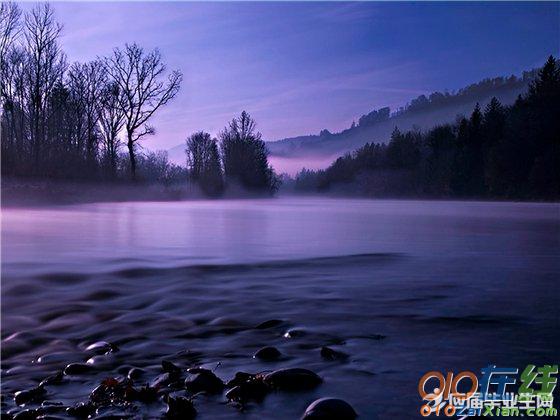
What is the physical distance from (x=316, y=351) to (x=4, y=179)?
1917 centimetres

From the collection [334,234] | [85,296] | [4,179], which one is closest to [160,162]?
[4,179]

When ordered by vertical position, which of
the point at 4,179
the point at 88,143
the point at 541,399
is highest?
the point at 88,143

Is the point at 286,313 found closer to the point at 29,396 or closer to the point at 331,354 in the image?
the point at 331,354

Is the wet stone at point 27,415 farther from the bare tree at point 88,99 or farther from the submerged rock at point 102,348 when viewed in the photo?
the bare tree at point 88,99

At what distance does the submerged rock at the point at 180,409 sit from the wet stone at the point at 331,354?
0.71 m

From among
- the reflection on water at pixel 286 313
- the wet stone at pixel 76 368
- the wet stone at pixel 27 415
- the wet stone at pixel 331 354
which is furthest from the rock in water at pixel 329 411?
the wet stone at pixel 76 368

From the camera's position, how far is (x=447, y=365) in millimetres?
1993

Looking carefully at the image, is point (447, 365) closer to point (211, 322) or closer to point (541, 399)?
point (541, 399)

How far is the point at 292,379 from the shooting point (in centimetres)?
177

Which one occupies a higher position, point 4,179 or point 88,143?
point 88,143

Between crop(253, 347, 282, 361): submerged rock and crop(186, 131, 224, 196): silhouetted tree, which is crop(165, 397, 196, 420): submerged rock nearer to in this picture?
crop(253, 347, 282, 361): submerged rock

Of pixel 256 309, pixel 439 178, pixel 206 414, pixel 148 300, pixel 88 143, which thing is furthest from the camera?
pixel 439 178

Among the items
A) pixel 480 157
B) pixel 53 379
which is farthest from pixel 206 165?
pixel 53 379

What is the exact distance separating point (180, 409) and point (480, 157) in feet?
156
